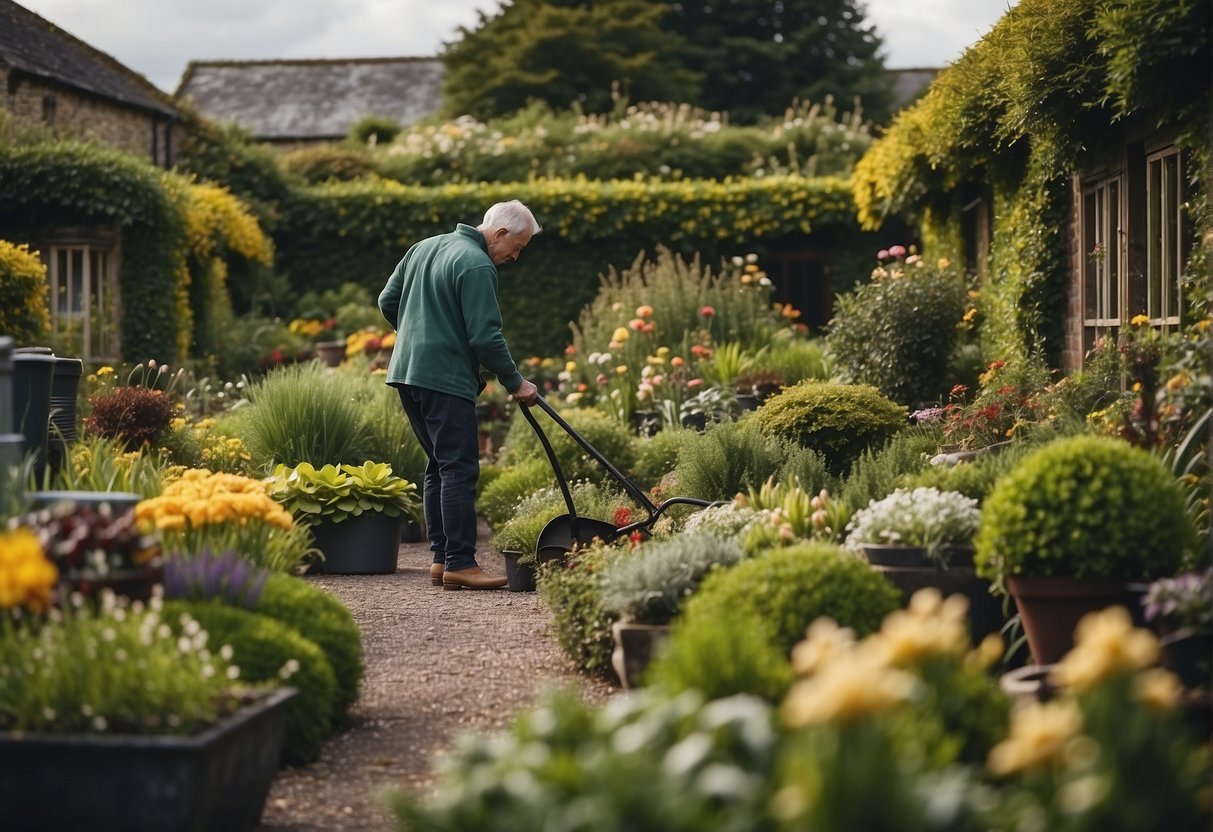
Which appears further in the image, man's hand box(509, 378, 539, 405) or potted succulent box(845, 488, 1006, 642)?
man's hand box(509, 378, 539, 405)

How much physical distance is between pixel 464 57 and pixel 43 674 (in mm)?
27609

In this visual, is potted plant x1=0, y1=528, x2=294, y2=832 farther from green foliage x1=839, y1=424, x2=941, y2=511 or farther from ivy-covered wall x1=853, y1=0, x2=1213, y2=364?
ivy-covered wall x1=853, y1=0, x2=1213, y2=364

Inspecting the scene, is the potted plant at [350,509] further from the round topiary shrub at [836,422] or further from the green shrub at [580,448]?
the round topiary shrub at [836,422]

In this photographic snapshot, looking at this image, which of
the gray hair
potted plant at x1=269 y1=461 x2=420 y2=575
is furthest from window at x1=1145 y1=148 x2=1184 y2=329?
potted plant at x1=269 y1=461 x2=420 y2=575

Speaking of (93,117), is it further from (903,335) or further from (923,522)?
(923,522)

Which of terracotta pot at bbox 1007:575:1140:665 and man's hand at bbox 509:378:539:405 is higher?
man's hand at bbox 509:378:539:405

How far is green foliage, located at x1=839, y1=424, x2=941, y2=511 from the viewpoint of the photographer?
6.11 metres

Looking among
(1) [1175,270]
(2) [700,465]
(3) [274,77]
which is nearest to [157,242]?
(2) [700,465]

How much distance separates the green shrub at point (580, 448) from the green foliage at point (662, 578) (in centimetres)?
469

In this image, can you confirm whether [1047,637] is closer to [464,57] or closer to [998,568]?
[998,568]

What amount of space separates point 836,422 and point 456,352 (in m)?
2.19

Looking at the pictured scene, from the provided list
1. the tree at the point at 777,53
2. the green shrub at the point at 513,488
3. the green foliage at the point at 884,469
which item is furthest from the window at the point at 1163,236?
the tree at the point at 777,53

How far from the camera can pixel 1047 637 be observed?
14.4ft

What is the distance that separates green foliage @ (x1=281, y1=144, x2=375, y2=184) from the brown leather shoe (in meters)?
14.7
